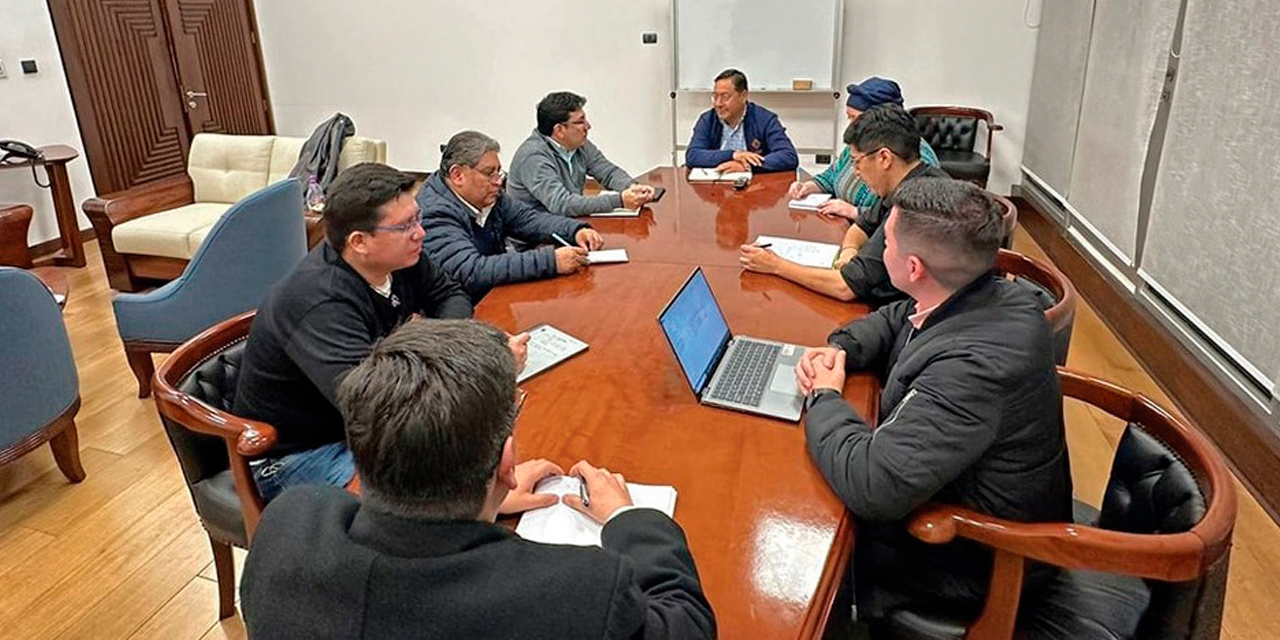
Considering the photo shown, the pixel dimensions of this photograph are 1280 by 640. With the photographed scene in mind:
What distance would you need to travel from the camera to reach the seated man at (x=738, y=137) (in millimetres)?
3885

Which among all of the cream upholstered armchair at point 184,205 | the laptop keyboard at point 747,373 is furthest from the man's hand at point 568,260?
the cream upholstered armchair at point 184,205

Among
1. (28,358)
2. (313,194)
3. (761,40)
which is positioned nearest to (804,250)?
(28,358)

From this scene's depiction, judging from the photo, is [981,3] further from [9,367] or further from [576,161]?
[9,367]

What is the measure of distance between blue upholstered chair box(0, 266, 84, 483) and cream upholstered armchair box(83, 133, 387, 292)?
1620 millimetres

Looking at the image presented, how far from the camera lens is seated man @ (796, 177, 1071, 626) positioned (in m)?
1.25

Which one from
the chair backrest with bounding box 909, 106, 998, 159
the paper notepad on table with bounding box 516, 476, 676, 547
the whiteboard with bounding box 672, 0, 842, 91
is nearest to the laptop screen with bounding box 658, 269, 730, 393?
the paper notepad on table with bounding box 516, 476, 676, 547

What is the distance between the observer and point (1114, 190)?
378 cm

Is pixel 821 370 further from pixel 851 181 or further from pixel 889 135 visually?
pixel 851 181

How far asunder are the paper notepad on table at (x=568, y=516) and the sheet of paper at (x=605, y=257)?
49.8 inches

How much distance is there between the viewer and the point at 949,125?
17.4 feet

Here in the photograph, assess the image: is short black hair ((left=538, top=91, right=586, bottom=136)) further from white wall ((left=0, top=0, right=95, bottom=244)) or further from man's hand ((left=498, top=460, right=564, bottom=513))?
white wall ((left=0, top=0, right=95, bottom=244))

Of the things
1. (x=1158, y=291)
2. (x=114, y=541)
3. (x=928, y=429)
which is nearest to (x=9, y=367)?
(x=114, y=541)

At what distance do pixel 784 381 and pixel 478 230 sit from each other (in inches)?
52.2

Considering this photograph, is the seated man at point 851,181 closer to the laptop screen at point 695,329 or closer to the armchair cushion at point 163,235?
the laptop screen at point 695,329
